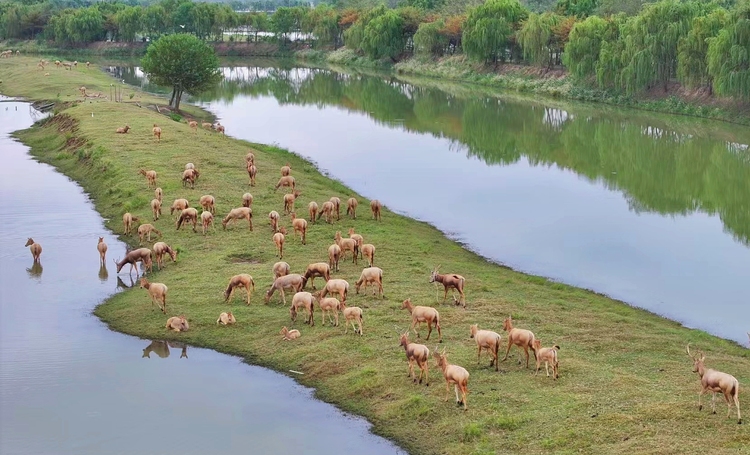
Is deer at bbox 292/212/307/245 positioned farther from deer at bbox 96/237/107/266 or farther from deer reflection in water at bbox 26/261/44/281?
deer reflection in water at bbox 26/261/44/281

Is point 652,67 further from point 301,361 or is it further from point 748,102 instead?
point 301,361

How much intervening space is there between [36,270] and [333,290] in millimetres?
10256

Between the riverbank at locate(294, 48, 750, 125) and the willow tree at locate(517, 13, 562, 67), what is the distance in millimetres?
1189

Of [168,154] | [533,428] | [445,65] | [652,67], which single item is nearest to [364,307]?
[533,428]

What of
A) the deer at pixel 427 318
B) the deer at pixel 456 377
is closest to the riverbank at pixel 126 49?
the deer at pixel 427 318

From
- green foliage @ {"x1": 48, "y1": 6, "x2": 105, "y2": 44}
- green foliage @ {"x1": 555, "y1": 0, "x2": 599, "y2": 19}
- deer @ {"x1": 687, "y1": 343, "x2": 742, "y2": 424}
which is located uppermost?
green foliage @ {"x1": 555, "y1": 0, "x2": 599, "y2": 19}

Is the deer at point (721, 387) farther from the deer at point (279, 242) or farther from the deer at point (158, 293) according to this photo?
the deer at point (279, 242)

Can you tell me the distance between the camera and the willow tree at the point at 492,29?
3504 inches

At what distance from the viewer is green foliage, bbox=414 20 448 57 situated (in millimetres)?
100312

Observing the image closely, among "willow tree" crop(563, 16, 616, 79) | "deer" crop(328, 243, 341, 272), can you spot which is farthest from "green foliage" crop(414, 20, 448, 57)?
"deer" crop(328, 243, 341, 272)

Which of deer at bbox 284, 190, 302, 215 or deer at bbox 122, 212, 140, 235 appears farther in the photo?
deer at bbox 284, 190, 302, 215

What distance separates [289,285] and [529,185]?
70.7 ft

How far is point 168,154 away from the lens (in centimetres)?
4047

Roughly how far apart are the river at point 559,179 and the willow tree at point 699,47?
12.9ft
